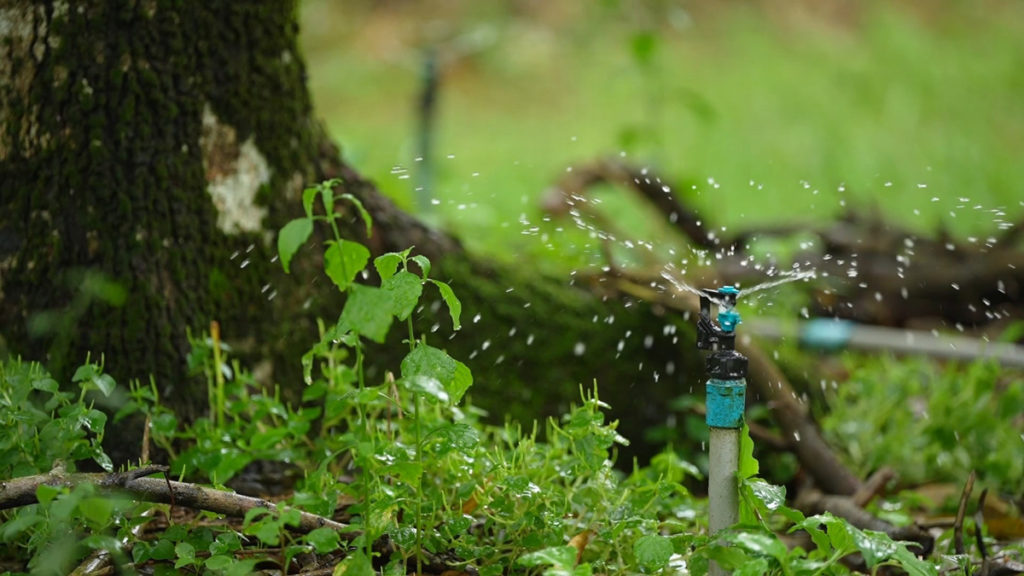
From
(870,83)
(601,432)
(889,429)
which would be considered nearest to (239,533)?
(601,432)

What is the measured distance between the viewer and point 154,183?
226 cm

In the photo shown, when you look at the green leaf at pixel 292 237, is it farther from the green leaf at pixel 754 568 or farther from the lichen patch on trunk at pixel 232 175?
the lichen patch on trunk at pixel 232 175

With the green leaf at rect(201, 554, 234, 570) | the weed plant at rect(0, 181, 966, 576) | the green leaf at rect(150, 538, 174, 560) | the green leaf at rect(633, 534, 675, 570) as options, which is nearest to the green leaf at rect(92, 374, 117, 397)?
the weed plant at rect(0, 181, 966, 576)

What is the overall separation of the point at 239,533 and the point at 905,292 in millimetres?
2865

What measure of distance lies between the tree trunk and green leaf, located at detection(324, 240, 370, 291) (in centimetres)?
91

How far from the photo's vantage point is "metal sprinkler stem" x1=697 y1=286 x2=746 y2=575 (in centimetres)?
159

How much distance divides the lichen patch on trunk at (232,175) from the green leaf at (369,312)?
1055 mm

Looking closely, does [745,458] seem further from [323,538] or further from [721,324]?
[323,538]

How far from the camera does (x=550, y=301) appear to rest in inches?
118

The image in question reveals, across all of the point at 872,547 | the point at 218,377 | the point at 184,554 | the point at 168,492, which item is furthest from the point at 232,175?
the point at 872,547

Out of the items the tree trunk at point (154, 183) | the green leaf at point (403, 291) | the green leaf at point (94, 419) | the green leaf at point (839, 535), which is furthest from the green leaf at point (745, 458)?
the tree trunk at point (154, 183)

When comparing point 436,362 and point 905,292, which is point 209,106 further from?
point 905,292

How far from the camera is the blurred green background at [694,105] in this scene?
213 inches

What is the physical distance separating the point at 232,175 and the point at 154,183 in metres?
0.18
